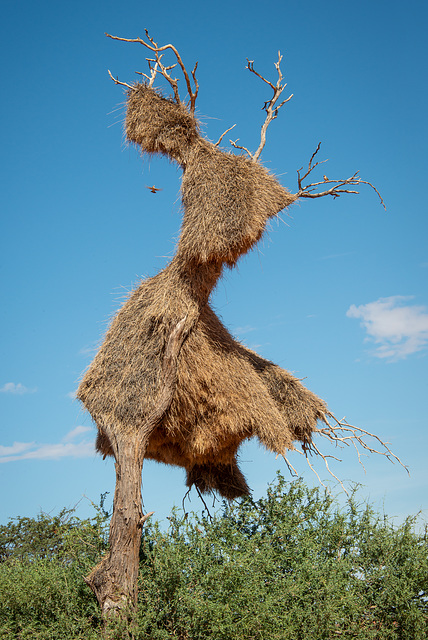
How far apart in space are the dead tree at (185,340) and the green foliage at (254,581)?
0.78 meters

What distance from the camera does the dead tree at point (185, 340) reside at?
319 inches

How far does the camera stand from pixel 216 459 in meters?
9.73

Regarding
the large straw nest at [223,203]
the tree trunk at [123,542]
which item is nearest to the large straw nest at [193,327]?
the large straw nest at [223,203]

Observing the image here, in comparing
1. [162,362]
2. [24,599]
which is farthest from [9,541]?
[162,362]

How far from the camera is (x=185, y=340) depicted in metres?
8.40

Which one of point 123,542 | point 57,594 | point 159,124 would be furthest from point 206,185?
point 57,594

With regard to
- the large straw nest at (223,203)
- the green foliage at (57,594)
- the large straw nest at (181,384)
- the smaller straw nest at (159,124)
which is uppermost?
the smaller straw nest at (159,124)

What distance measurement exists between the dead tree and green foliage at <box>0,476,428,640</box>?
30.8 inches

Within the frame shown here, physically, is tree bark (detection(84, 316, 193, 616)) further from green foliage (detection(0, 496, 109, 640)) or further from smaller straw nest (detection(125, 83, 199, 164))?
Answer: smaller straw nest (detection(125, 83, 199, 164))

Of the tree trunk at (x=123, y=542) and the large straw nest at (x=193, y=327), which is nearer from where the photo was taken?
the tree trunk at (x=123, y=542)

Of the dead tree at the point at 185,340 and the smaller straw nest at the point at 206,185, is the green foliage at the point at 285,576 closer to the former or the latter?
the dead tree at the point at 185,340

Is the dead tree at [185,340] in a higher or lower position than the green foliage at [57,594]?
higher

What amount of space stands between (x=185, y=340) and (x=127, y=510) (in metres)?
2.44

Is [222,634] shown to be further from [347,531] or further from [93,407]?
[93,407]
